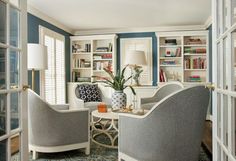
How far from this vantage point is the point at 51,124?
2854 millimetres

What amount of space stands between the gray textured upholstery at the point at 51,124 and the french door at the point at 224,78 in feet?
5.98

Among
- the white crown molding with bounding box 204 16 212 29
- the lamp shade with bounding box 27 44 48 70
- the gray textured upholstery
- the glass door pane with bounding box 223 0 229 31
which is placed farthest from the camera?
the white crown molding with bounding box 204 16 212 29

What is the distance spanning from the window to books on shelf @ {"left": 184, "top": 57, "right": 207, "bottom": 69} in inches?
122

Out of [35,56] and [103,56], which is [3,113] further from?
[103,56]

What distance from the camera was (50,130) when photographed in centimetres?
287

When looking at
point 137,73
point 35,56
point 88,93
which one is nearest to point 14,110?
point 35,56

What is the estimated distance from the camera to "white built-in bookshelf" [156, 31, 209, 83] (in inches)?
230

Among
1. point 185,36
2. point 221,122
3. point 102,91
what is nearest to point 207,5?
point 185,36

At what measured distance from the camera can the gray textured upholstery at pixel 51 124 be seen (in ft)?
9.27

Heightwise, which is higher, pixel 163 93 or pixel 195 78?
pixel 195 78

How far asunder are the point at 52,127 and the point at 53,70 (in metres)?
2.72

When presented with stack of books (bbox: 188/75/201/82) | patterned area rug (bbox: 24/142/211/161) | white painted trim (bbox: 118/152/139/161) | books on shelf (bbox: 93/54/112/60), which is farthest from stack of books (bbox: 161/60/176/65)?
white painted trim (bbox: 118/152/139/161)

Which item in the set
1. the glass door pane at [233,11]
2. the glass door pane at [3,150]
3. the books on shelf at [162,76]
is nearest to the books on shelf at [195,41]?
the books on shelf at [162,76]

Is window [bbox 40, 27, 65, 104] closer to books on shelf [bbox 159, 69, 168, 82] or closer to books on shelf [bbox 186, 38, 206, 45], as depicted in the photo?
books on shelf [bbox 159, 69, 168, 82]
